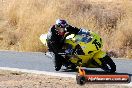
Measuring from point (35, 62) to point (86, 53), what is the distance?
3059mm

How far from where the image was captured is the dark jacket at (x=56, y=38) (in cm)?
1385

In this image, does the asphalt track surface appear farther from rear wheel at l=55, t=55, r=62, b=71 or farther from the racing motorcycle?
the racing motorcycle

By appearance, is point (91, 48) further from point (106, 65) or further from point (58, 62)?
point (58, 62)

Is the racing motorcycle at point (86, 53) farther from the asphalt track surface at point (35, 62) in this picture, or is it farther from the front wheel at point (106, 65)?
the asphalt track surface at point (35, 62)

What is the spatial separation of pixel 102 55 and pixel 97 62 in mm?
305

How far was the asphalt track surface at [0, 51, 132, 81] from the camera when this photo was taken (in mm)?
14234

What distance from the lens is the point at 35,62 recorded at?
16.1m

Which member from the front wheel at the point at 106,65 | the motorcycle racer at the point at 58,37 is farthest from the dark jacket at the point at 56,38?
the front wheel at the point at 106,65

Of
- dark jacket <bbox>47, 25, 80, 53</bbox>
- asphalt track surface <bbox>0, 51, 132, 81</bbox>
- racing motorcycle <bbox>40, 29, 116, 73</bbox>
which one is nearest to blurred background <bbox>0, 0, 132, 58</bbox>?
asphalt track surface <bbox>0, 51, 132, 81</bbox>

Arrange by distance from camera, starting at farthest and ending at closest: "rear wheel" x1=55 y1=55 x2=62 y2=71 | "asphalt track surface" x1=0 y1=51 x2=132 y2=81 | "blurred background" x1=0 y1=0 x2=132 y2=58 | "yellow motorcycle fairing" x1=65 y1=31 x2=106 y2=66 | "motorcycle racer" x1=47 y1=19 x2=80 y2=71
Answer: "blurred background" x1=0 y1=0 x2=132 y2=58 < "asphalt track surface" x1=0 y1=51 x2=132 y2=81 < "rear wheel" x1=55 y1=55 x2=62 y2=71 < "motorcycle racer" x1=47 y1=19 x2=80 y2=71 < "yellow motorcycle fairing" x1=65 y1=31 x2=106 y2=66

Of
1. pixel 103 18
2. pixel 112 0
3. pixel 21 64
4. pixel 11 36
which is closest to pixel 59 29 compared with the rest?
pixel 21 64

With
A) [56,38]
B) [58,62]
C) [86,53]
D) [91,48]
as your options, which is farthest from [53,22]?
[91,48]

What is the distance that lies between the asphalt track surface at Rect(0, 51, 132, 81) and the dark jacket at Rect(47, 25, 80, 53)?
726 mm

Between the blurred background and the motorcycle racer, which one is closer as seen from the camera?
the motorcycle racer
